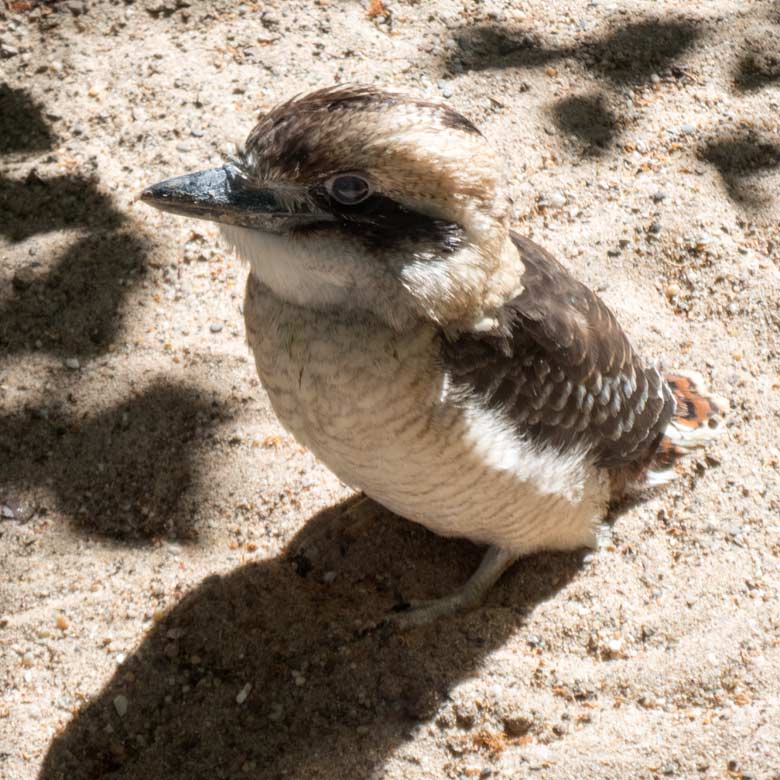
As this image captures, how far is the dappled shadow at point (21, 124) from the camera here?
4.82m

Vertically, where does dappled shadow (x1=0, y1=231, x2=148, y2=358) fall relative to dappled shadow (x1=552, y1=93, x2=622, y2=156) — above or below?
below

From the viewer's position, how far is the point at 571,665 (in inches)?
140

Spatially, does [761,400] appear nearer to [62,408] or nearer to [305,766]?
[305,766]

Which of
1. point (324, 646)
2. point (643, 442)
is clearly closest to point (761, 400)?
point (643, 442)

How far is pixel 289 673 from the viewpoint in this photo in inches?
137

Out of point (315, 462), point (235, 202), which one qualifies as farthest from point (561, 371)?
point (315, 462)

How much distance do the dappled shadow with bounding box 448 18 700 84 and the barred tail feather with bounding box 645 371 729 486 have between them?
6.20 ft

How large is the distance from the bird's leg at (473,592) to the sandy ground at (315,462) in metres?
0.05

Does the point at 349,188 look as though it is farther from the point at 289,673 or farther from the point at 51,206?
the point at 51,206

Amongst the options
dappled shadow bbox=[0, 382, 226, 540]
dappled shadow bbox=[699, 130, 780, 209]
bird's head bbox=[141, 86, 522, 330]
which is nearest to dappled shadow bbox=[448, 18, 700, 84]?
dappled shadow bbox=[699, 130, 780, 209]

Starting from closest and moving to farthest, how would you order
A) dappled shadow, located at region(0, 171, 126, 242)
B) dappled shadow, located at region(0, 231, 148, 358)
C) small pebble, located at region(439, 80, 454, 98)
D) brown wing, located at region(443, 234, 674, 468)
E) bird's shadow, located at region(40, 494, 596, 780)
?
brown wing, located at region(443, 234, 674, 468) < bird's shadow, located at region(40, 494, 596, 780) < dappled shadow, located at region(0, 231, 148, 358) < dappled shadow, located at region(0, 171, 126, 242) < small pebble, located at region(439, 80, 454, 98)

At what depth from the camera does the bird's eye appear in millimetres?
2711

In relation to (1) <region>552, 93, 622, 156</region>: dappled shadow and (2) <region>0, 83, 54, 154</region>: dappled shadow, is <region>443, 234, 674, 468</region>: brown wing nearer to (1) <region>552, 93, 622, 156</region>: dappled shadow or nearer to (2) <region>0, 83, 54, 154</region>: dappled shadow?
(1) <region>552, 93, 622, 156</region>: dappled shadow

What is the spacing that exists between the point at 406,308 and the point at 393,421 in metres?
0.32
